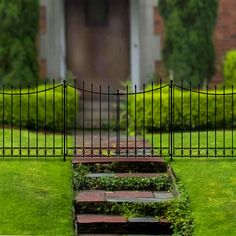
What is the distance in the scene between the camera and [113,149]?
11523mm

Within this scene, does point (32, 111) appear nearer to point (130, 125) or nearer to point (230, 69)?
point (130, 125)

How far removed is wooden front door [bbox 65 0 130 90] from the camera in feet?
57.8

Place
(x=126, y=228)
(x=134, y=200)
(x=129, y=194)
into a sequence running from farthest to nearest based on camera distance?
(x=129, y=194), (x=134, y=200), (x=126, y=228)

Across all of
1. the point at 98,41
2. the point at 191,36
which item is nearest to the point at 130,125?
the point at 191,36

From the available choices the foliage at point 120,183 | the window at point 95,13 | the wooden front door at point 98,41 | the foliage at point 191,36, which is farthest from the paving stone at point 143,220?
the window at point 95,13

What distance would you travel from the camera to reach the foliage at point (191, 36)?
1559cm

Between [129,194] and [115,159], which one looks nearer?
[129,194]

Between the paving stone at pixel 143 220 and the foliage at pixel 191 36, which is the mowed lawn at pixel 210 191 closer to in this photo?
the paving stone at pixel 143 220

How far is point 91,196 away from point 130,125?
551 cm

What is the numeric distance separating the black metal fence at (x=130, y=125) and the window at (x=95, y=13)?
8.54 ft

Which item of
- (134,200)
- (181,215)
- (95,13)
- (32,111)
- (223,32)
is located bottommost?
(181,215)

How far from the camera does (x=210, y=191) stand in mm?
9281

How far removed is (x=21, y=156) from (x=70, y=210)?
90.3 inches

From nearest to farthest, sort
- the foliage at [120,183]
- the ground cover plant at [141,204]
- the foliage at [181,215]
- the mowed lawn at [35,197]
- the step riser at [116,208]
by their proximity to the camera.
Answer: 1. the mowed lawn at [35,197]
2. the foliage at [181,215]
3. the ground cover plant at [141,204]
4. the step riser at [116,208]
5. the foliage at [120,183]
